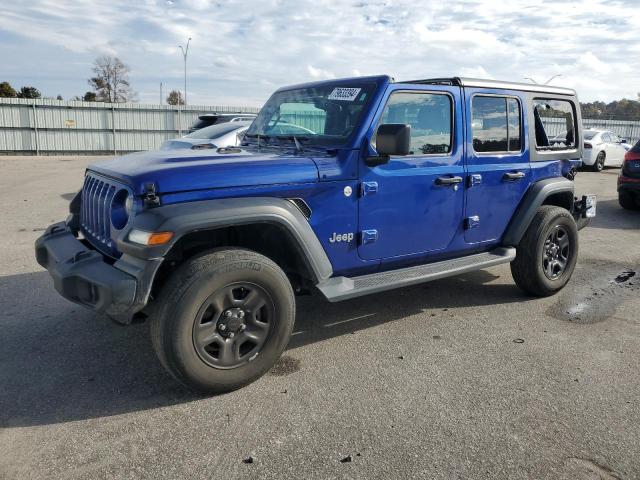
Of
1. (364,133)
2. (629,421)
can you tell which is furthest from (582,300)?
(364,133)

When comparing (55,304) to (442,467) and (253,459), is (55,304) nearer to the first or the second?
(253,459)

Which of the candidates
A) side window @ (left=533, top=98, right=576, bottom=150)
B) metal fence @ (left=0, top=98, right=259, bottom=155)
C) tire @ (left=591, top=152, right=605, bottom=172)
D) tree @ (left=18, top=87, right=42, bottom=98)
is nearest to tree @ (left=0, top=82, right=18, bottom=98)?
tree @ (left=18, top=87, right=42, bottom=98)

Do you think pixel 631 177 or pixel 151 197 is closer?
pixel 151 197

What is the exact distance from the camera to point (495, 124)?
4.59m

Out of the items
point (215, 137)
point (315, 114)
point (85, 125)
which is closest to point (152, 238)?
Result: point (315, 114)

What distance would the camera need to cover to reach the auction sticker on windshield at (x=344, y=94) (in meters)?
3.92

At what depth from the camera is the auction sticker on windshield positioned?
12.9 feet

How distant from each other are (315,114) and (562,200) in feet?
9.39

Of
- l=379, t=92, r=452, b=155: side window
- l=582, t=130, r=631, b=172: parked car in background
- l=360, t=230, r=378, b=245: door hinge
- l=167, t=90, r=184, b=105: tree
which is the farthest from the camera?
l=167, t=90, r=184, b=105: tree

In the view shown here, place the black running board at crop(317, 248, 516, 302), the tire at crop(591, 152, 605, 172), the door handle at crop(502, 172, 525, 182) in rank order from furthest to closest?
the tire at crop(591, 152, 605, 172) → the door handle at crop(502, 172, 525, 182) → the black running board at crop(317, 248, 516, 302)

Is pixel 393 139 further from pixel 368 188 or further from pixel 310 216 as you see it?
pixel 310 216

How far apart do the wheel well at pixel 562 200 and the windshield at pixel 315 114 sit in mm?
2451

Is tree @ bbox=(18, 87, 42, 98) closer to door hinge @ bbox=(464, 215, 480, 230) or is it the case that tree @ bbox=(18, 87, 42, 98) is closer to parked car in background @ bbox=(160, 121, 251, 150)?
parked car in background @ bbox=(160, 121, 251, 150)

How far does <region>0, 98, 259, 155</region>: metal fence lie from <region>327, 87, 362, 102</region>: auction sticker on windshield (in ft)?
76.8
